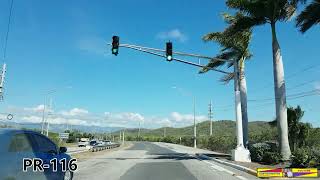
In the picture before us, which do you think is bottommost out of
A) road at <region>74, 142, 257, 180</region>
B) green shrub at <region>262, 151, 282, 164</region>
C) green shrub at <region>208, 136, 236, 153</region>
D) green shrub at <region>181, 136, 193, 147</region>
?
road at <region>74, 142, 257, 180</region>

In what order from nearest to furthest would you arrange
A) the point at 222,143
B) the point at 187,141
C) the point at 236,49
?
the point at 236,49 < the point at 222,143 < the point at 187,141

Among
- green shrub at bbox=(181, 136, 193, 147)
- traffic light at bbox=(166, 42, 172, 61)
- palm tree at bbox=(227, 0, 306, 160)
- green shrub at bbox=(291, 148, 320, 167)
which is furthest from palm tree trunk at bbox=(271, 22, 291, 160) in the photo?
green shrub at bbox=(181, 136, 193, 147)

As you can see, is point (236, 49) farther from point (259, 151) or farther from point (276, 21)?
point (259, 151)

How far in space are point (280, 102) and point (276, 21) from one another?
520 cm

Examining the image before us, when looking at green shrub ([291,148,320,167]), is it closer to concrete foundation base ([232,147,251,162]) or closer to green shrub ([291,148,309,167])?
green shrub ([291,148,309,167])

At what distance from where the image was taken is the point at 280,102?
2556 centimetres

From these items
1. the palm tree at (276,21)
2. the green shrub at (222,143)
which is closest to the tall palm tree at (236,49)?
the palm tree at (276,21)

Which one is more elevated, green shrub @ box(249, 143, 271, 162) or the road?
green shrub @ box(249, 143, 271, 162)

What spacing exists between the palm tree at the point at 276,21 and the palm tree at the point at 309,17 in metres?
0.71

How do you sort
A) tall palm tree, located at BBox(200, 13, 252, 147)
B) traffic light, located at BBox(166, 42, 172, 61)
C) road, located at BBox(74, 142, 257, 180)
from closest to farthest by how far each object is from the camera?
road, located at BBox(74, 142, 257, 180) → traffic light, located at BBox(166, 42, 172, 61) → tall palm tree, located at BBox(200, 13, 252, 147)

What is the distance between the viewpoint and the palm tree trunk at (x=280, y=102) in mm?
25202

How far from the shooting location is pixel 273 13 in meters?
27.2

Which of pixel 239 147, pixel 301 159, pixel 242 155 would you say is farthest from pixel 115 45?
pixel 301 159

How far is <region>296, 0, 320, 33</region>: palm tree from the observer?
24781 mm
